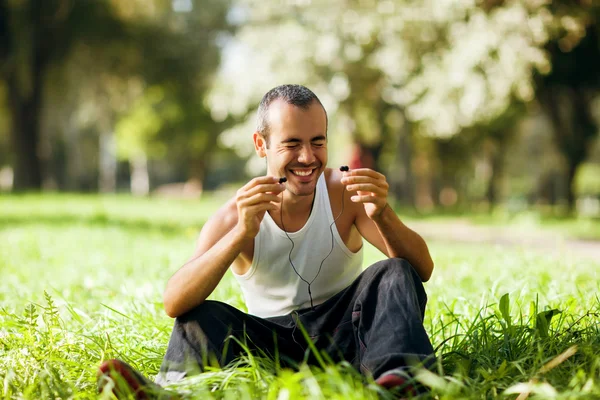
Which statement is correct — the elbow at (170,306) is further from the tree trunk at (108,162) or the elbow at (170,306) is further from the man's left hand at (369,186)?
the tree trunk at (108,162)

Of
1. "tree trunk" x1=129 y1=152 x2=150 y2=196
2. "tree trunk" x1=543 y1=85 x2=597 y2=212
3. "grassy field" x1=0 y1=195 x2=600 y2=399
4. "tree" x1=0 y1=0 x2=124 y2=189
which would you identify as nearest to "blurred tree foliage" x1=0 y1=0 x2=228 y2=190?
"tree" x1=0 y1=0 x2=124 y2=189

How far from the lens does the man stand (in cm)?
258

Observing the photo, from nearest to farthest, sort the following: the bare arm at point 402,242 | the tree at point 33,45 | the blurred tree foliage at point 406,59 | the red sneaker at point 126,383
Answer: the red sneaker at point 126,383, the bare arm at point 402,242, the blurred tree foliage at point 406,59, the tree at point 33,45

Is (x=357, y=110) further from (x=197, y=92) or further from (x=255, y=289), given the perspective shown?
(x=255, y=289)

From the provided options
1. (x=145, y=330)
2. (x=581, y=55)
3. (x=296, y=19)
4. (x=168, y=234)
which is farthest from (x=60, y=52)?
(x=145, y=330)

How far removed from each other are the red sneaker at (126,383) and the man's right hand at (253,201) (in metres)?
0.70

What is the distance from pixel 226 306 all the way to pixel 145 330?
0.95 m

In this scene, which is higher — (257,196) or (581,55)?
(581,55)

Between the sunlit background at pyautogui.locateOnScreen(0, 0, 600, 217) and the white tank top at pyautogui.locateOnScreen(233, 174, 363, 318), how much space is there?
9.59 meters

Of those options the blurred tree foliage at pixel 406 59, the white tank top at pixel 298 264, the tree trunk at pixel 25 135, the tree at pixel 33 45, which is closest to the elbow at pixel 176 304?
the white tank top at pixel 298 264

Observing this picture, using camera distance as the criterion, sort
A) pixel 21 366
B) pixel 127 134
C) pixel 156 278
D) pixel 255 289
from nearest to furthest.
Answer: pixel 21 366 < pixel 255 289 < pixel 156 278 < pixel 127 134

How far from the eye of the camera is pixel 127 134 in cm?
3678

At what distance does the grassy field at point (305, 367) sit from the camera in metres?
2.34

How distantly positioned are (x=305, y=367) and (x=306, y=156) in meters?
0.96
